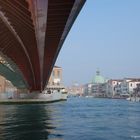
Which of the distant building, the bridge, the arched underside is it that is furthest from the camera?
the distant building

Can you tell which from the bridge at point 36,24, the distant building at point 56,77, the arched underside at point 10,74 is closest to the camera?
the bridge at point 36,24

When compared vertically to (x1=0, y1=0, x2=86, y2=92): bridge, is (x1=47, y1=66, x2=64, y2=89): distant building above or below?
above

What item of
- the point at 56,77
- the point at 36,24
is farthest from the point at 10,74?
the point at 36,24

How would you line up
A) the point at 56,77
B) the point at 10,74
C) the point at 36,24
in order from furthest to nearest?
1. the point at 56,77
2. the point at 10,74
3. the point at 36,24

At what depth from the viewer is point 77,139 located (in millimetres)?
23359

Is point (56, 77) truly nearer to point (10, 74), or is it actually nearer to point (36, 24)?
point (10, 74)

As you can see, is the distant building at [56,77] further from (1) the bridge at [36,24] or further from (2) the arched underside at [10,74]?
(1) the bridge at [36,24]

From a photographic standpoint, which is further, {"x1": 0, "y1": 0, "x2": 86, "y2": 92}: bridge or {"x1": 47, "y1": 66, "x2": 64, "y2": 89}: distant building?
{"x1": 47, "y1": 66, "x2": 64, "y2": 89}: distant building

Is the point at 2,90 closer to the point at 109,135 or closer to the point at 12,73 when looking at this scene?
the point at 12,73

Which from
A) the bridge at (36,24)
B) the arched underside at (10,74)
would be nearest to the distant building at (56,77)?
the arched underside at (10,74)

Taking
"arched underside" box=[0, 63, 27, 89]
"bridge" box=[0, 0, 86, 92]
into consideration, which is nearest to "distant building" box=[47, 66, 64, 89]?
"arched underside" box=[0, 63, 27, 89]

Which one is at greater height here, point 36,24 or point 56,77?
point 56,77

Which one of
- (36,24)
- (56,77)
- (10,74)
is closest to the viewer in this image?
(36,24)

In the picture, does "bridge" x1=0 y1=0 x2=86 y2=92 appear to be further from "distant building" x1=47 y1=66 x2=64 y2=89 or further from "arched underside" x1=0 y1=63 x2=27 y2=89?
"distant building" x1=47 y1=66 x2=64 y2=89
